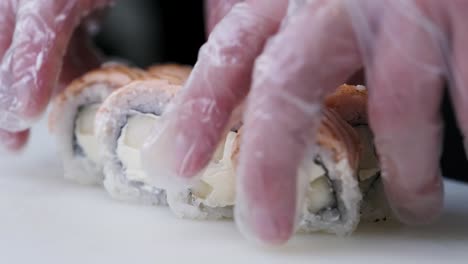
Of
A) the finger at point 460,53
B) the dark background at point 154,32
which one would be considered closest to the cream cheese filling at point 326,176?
the finger at point 460,53

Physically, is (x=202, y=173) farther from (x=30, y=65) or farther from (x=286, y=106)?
(x=30, y=65)

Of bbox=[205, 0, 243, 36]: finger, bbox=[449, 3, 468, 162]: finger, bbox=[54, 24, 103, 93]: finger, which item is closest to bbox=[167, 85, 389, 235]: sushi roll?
bbox=[449, 3, 468, 162]: finger

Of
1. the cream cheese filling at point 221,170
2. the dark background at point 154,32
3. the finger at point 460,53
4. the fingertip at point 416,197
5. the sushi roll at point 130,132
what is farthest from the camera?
the dark background at point 154,32

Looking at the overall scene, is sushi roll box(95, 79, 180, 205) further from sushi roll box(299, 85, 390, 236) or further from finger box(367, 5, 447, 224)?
finger box(367, 5, 447, 224)

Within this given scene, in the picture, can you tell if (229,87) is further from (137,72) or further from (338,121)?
(137,72)

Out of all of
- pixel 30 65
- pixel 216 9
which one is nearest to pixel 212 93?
pixel 30 65

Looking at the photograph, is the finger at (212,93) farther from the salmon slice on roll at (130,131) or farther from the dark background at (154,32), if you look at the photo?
the dark background at (154,32)
